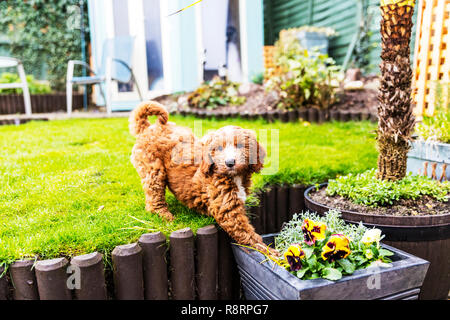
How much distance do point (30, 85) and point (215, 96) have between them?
562 cm

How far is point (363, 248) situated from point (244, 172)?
2.44 ft

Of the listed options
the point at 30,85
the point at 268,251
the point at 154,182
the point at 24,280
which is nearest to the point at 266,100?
the point at 154,182

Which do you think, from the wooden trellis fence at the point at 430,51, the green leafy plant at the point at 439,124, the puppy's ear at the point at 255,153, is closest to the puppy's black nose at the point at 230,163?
the puppy's ear at the point at 255,153

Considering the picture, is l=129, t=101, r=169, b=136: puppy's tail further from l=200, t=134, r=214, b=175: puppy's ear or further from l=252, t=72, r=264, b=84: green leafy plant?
l=252, t=72, r=264, b=84: green leafy plant

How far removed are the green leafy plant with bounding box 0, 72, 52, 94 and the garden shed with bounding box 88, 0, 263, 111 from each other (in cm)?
213

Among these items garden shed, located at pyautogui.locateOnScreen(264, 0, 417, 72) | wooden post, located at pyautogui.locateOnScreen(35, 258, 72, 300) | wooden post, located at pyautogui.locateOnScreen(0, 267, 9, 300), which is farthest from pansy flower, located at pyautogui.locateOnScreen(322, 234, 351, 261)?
garden shed, located at pyautogui.locateOnScreen(264, 0, 417, 72)

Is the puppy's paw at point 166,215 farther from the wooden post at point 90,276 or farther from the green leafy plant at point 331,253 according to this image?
the green leafy plant at point 331,253

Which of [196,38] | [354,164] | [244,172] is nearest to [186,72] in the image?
[196,38]

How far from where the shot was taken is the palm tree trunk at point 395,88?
2240mm

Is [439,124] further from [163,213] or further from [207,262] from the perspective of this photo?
[163,213]

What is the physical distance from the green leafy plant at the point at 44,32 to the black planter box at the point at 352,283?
9.53 m

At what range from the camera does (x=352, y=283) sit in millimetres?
1645
